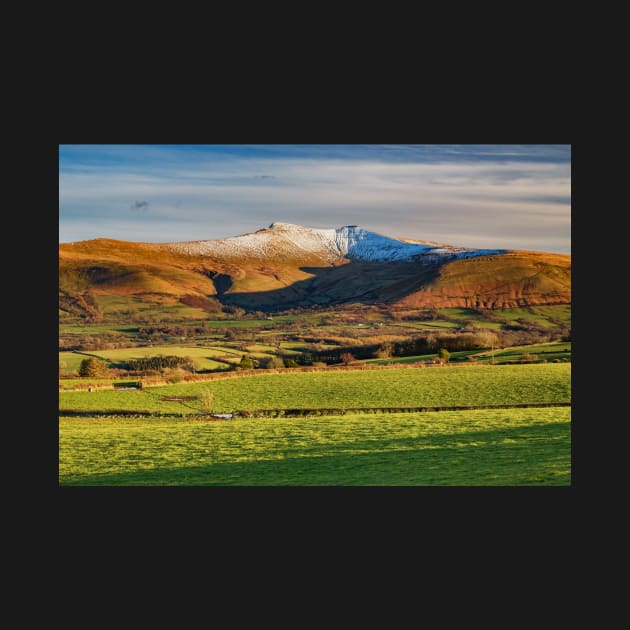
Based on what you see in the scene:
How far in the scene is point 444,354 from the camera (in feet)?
71.2

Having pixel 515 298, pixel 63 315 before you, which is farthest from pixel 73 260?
pixel 515 298

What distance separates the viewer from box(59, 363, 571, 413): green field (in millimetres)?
20047

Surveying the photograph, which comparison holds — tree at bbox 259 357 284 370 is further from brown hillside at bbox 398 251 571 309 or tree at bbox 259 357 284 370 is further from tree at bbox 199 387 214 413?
brown hillside at bbox 398 251 571 309

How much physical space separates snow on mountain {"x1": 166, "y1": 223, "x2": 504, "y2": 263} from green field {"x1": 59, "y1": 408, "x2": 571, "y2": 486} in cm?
497

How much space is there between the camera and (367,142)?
16.3 meters

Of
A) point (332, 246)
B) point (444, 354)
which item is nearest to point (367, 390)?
point (444, 354)

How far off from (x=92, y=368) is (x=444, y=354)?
34.6ft

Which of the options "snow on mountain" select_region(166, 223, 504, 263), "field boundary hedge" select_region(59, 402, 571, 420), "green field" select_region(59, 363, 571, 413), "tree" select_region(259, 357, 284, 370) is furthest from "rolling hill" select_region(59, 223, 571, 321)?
"field boundary hedge" select_region(59, 402, 571, 420)

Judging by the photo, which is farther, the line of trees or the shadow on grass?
the line of trees

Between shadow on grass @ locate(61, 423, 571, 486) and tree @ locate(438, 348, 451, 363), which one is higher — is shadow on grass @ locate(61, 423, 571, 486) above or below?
below

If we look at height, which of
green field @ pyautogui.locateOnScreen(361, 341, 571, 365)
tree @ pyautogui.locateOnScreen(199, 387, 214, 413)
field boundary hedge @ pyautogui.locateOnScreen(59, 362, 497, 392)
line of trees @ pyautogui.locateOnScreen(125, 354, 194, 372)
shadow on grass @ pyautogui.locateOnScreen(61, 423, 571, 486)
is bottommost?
shadow on grass @ pyautogui.locateOnScreen(61, 423, 571, 486)

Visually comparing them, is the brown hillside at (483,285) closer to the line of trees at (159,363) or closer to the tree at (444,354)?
the tree at (444,354)

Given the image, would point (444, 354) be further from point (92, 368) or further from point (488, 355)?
point (92, 368)

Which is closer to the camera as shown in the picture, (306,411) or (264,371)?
(306,411)
